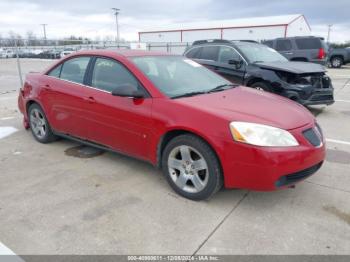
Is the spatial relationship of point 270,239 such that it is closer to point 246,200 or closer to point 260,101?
point 246,200

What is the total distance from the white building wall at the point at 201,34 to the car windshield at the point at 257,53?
33379mm

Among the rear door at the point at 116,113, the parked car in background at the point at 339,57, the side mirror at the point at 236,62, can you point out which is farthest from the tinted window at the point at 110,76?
the parked car in background at the point at 339,57

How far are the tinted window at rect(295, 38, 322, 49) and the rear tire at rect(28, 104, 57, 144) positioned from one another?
13.7 meters

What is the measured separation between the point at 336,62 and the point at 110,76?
20.8m

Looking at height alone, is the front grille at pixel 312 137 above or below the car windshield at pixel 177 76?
below

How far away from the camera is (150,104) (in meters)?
3.59

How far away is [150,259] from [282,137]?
1.58 meters

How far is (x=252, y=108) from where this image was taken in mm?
3412

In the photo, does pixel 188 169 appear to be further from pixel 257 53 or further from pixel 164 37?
pixel 164 37

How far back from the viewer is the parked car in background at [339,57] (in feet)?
68.2

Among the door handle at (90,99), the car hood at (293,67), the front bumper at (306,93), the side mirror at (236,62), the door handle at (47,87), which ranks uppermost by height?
the side mirror at (236,62)

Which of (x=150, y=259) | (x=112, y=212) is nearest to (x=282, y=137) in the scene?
(x=150, y=259)

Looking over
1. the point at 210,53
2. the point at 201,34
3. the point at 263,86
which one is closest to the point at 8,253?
the point at 263,86

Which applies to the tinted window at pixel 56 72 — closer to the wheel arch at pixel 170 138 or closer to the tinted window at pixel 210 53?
the wheel arch at pixel 170 138
